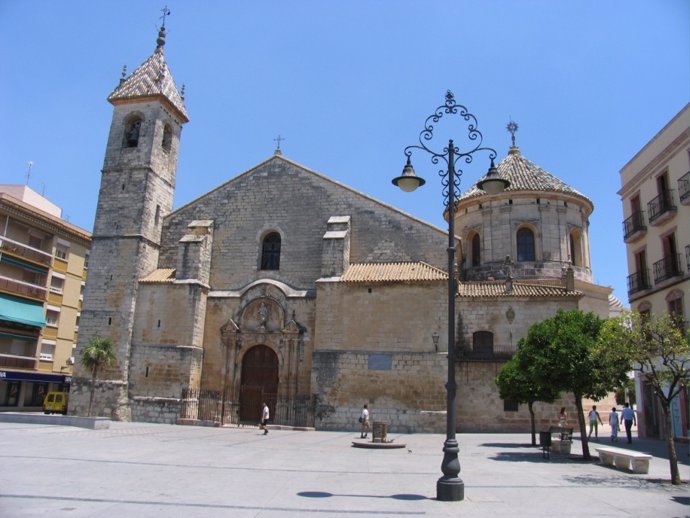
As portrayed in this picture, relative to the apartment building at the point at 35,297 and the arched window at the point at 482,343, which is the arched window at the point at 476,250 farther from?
the apartment building at the point at 35,297

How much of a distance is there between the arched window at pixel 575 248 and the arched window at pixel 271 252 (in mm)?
15512

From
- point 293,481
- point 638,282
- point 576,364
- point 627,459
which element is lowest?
point 293,481

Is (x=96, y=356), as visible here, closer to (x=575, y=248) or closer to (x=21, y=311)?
(x=21, y=311)

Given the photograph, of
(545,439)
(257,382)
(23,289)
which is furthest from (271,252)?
(23,289)

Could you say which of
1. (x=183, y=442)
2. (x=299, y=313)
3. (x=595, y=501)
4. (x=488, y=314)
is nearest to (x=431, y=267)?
(x=488, y=314)

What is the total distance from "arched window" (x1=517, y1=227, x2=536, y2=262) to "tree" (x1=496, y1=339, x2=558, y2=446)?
12500 mm

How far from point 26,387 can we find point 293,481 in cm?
3056

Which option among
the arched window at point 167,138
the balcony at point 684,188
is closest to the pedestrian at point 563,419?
the balcony at point 684,188

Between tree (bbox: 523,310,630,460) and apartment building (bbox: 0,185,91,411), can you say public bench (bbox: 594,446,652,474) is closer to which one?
tree (bbox: 523,310,630,460)

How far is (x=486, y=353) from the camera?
23984 millimetres

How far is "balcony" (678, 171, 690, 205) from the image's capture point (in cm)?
1834

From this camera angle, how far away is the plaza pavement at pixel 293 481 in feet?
24.4

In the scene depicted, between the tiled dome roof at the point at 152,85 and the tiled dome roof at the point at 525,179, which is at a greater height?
the tiled dome roof at the point at 152,85

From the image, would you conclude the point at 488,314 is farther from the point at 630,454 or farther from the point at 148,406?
the point at 148,406
